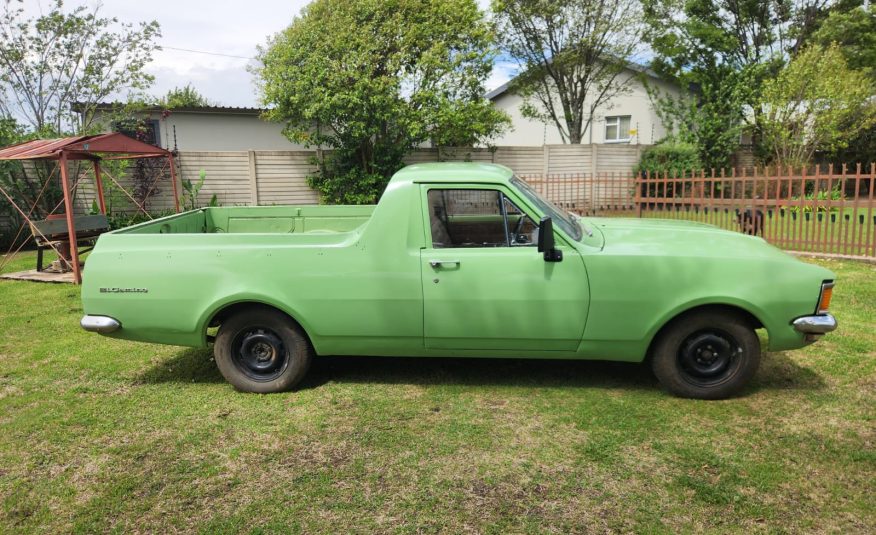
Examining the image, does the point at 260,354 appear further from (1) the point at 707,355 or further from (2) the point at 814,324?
(2) the point at 814,324

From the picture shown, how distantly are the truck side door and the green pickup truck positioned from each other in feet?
0.03

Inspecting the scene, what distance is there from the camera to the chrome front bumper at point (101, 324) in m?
4.47

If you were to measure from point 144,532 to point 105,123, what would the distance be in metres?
15.5

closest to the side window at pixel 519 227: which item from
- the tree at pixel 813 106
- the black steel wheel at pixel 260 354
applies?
the black steel wheel at pixel 260 354

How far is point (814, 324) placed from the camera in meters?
3.96

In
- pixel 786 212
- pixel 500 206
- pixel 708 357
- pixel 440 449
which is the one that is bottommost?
pixel 440 449

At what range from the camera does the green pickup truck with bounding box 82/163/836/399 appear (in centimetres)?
403

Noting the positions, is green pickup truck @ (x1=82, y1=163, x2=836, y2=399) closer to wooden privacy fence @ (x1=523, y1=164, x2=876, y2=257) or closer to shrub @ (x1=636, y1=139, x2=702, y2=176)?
wooden privacy fence @ (x1=523, y1=164, x2=876, y2=257)

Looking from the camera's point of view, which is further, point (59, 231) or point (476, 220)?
point (59, 231)

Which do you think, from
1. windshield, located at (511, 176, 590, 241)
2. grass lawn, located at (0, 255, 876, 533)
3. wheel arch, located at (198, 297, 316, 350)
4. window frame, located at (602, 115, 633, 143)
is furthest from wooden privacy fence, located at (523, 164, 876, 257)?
window frame, located at (602, 115, 633, 143)

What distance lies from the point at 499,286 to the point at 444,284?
40cm

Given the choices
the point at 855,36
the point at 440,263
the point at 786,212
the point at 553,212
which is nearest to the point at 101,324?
the point at 440,263

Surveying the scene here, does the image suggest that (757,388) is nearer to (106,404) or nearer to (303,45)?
(106,404)

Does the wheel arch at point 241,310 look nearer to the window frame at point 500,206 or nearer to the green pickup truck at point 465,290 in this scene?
the green pickup truck at point 465,290
